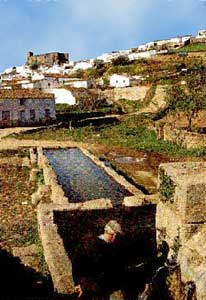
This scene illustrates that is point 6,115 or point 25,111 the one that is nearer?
point 6,115

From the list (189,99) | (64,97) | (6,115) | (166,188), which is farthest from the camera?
(64,97)

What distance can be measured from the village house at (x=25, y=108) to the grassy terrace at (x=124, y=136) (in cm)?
567

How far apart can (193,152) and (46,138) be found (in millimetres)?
12237

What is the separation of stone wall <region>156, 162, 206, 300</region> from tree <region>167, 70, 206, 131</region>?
26.8 m

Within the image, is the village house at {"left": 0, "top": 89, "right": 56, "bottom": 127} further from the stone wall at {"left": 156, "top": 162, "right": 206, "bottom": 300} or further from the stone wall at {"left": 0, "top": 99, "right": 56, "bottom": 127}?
the stone wall at {"left": 156, "top": 162, "right": 206, "bottom": 300}

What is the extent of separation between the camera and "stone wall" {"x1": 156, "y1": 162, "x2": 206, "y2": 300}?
6.82m

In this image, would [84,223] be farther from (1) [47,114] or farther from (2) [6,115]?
(1) [47,114]

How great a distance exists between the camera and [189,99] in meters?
34.4

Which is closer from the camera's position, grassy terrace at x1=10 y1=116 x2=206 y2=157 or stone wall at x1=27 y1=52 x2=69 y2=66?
grassy terrace at x1=10 y1=116 x2=206 y2=157

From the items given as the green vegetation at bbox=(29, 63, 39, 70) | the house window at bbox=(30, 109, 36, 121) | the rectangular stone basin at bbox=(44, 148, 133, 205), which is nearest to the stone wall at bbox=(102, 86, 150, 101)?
the house window at bbox=(30, 109, 36, 121)

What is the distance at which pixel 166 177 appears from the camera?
7.91m

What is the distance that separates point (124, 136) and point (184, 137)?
228 inches

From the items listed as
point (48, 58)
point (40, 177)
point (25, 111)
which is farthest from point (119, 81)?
point (48, 58)

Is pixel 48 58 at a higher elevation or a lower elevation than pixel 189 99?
higher
